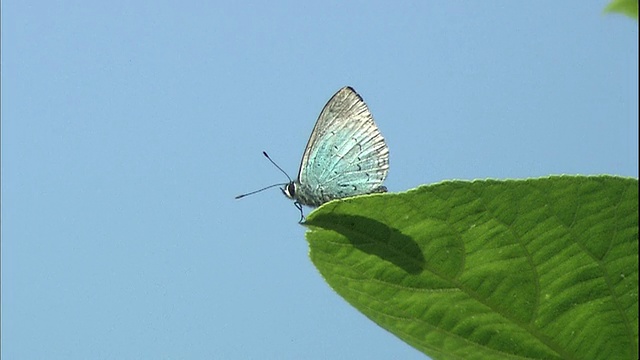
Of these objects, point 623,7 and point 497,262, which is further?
point 497,262

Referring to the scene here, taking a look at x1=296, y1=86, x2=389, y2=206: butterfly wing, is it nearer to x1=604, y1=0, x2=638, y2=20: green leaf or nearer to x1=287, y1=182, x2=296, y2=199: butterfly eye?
x1=287, y1=182, x2=296, y2=199: butterfly eye

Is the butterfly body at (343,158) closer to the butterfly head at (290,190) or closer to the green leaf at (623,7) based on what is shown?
the butterfly head at (290,190)

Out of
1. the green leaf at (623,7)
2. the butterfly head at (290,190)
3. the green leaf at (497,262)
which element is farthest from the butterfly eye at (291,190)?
the green leaf at (623,7)

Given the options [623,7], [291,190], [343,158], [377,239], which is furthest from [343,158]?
[623,7]

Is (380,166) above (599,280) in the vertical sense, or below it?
above

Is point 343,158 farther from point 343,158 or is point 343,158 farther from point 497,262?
point 497,262

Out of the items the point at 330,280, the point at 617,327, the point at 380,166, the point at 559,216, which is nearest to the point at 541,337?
the point at 617,327

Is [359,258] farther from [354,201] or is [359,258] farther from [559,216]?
[559,216]
